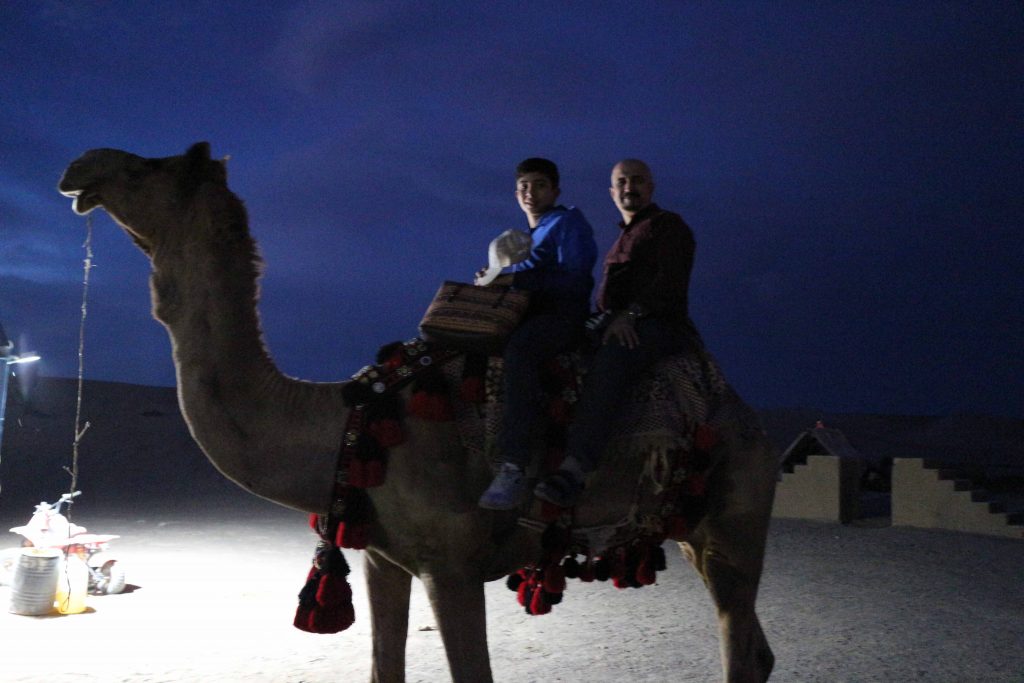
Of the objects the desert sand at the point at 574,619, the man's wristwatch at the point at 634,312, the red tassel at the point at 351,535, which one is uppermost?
the man's wristwatch at the point at 634,312

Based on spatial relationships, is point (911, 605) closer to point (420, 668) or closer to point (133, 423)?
point (420, 668)

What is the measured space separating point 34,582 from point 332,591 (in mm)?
4988

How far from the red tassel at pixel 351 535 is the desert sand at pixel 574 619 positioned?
2558 mm

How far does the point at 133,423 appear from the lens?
109 ft

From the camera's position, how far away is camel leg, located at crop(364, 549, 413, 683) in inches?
149

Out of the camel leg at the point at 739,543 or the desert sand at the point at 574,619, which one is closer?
the camel leg at the point at 739,543

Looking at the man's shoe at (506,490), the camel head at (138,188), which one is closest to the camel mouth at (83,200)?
the camel head at (138,188)

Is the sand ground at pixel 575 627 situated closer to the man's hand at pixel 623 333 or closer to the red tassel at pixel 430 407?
the red tassel at pixel 430 407

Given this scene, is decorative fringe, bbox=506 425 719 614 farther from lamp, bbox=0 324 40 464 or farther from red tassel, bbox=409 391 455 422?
lamp, bbox=0 324 40 464

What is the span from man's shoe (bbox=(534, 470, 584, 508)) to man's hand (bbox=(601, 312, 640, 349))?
0.63 m

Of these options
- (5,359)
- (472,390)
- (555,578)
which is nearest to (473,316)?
(472,390)

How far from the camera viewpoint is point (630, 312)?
12.5 ft

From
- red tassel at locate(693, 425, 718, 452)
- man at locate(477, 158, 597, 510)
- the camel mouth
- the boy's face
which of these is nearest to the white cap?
man at locate(477, 158, 597, 510)

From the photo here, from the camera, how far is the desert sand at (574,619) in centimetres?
583
